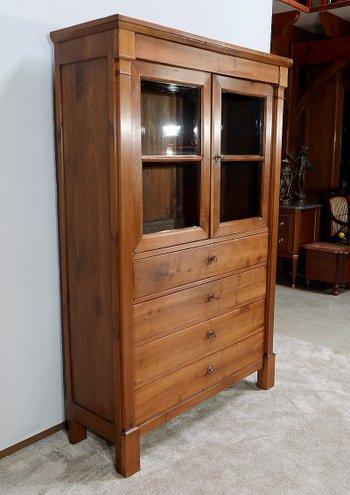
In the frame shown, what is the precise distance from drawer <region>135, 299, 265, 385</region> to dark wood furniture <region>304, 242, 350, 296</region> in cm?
210

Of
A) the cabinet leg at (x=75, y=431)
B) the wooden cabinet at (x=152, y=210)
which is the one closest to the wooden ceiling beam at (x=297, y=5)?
the wooden cabinet at (x=152, y=210)

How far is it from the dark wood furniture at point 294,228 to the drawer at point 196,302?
7.07 feet

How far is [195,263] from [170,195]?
0.98 feet

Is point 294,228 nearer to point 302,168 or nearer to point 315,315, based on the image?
point 302,168

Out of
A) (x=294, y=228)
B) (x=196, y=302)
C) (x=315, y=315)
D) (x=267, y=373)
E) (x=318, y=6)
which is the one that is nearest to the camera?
(x=196, y=302)

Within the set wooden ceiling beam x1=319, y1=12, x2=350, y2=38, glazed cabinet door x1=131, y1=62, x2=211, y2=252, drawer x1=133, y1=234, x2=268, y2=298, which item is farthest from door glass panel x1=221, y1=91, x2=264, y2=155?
wooden ceiling beam x1=319, y1=12, x2=350, y2=38

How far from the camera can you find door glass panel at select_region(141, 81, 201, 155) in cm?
188

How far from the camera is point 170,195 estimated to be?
2062mm

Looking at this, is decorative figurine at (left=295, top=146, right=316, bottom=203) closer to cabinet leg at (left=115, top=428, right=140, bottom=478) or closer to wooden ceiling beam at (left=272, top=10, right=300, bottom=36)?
wooden ceiling beam at (left=272, top=10, right=300, bottom=36)

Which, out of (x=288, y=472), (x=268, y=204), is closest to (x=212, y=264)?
(x=268, y=204)

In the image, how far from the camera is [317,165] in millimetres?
5270

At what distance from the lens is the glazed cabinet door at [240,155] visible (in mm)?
2131

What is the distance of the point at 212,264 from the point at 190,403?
2.03 feet

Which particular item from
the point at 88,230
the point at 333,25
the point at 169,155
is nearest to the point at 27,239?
the point at 88,230
